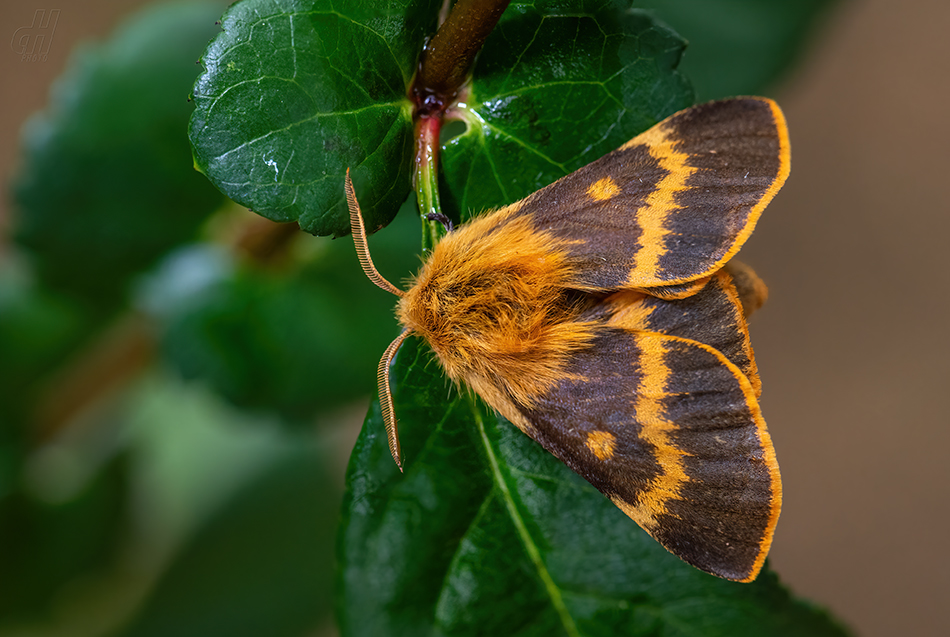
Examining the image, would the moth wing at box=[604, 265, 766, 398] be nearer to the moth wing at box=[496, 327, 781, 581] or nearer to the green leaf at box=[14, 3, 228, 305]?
the moth wing at box=[496, 327, 781, 581]

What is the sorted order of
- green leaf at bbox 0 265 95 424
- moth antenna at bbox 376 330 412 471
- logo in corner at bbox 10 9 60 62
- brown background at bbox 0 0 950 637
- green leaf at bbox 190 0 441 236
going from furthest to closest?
brown background at bbox 0 0 950 637
green leaf at bbox 0 265 95 424
logo in corner at bbox 10 9 60 62
moth antenna at bbox 376 330 412 471
green leaf at bbox 190 0 441 236

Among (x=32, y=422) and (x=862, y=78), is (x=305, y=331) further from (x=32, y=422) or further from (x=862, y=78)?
(x=862, y=78)

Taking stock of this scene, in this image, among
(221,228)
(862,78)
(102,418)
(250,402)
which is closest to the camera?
(250,402)

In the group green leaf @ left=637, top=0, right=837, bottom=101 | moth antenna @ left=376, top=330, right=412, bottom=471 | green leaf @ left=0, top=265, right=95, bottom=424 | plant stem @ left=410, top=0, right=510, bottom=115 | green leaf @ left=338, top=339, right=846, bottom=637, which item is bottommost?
green leaf @ left=0, top=265, right=95, bottom=424

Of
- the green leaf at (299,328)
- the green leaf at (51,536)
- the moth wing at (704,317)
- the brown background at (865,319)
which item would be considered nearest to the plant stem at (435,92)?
the moth wing at (704,317)

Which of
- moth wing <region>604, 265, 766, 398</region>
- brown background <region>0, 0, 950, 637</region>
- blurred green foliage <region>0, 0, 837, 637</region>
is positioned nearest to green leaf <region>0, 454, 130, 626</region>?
blurred green foliage <region>0, 0, 837, 637</region>

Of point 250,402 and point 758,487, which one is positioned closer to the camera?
point 758,487

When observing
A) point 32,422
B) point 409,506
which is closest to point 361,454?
point 409,506

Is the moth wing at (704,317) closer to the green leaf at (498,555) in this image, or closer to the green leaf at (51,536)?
the green leaf at (498,555)
